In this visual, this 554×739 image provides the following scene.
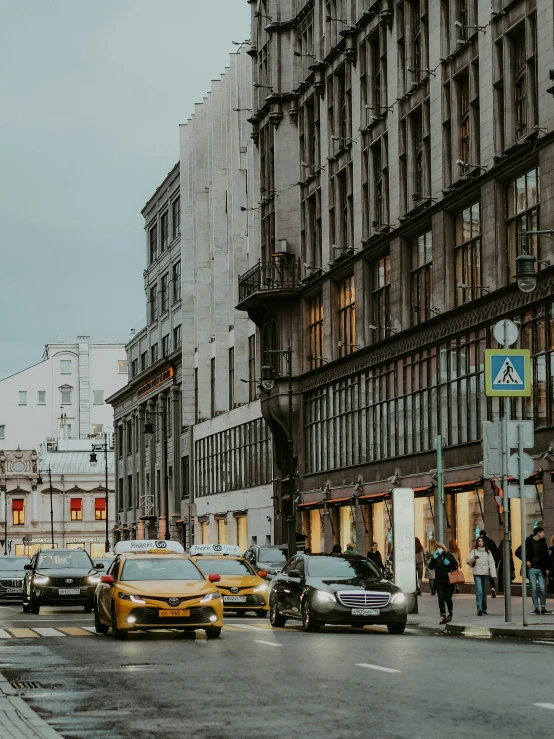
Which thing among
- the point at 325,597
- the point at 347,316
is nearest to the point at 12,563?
the point at 347,316

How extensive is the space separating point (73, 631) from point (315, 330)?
109 feet

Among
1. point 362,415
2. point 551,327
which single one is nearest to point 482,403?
point 551,327

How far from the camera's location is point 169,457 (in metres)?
92.5

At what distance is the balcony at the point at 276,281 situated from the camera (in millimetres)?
60438

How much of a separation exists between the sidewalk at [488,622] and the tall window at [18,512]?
103571 mm

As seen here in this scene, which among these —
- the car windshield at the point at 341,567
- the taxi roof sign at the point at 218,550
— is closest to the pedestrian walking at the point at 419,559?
the taxi roof sign at the point at 218,550

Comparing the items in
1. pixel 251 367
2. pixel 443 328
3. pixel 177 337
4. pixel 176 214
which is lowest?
pixel 443 328

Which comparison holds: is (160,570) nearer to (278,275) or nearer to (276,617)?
(276,617)

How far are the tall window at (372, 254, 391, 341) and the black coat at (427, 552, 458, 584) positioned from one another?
2274 cm

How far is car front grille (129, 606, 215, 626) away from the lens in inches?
931

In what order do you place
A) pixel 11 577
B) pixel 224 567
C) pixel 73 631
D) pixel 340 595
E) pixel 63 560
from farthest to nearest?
pixel 11 577 → pixel 63 560 → pixel 224 567 → pixel 73 631 → pixel 340 595

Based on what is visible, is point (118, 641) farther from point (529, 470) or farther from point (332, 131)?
point (332, 131)

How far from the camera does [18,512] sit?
135875mm

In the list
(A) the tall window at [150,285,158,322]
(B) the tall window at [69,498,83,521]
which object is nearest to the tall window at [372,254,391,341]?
(A) the tall window at [150,285,158,322]
